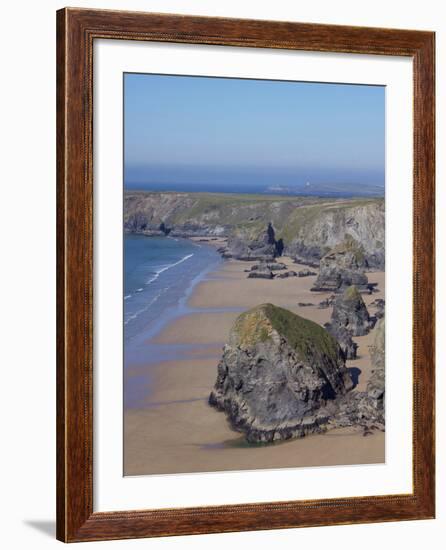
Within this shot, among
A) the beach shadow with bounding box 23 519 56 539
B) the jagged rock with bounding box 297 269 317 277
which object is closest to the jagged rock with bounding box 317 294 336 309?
the jagged rock with bounding box 297 269 317 277

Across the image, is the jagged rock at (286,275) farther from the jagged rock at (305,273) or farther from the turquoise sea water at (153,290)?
the turquoise sea water at (153,290)

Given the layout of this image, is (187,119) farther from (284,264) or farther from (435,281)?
(435,281)

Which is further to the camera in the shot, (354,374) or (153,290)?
(354,374)

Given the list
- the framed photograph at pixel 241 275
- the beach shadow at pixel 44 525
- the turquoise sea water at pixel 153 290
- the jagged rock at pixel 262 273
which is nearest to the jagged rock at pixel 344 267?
the framed photograph at pixel 241 275

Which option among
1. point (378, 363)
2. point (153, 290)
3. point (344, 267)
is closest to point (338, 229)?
point (344, 267)

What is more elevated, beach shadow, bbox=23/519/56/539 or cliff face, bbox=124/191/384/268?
cliff face, bbox=124/191/384/268

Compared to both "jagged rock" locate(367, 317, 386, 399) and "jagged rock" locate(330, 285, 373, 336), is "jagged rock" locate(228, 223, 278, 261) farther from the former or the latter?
"jagged rock" locate(367, 317, 386, 399)

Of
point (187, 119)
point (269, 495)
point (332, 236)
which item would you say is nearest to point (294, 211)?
point (332, 236)

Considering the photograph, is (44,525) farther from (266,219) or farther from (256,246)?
(266,219)
